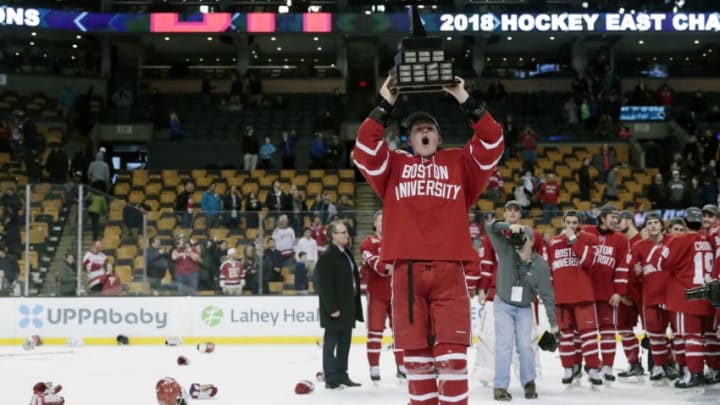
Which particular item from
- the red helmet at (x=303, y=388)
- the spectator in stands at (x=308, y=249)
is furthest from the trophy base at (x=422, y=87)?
the spectator in stands at (x=308, y=249)

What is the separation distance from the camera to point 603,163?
80.5ft

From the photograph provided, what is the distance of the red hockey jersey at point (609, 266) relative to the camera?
9758 mm

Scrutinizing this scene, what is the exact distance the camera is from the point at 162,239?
1608 centimetres

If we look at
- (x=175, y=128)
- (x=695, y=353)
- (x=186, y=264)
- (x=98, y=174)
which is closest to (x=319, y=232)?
(x=186, y=264)

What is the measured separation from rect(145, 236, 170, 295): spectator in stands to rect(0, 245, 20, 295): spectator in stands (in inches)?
76.9

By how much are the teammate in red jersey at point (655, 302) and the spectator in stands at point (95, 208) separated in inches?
347

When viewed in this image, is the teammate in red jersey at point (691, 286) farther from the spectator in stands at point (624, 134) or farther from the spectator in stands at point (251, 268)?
the spectator in stands at point (624, 134)

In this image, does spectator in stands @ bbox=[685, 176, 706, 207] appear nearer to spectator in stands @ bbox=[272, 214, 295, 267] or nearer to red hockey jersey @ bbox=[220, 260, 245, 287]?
spectator in stands @ bbox=[272, 214, 295, 267]

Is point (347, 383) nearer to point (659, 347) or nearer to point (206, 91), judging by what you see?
point (659, 347)

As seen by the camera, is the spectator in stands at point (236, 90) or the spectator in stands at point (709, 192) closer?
the spectator in stands at point (709, 192)

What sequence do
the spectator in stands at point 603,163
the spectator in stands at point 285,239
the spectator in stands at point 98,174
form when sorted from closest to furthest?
1. the spectator in stands at point 285,239
2. the spectator in stands at point 98,174
3. the spectator in stands at point 603,163

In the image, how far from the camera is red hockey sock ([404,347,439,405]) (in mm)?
5559

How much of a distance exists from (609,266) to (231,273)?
7.73 metres

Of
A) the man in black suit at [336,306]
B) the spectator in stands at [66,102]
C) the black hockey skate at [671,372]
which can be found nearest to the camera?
the man in black suit at [336,306]
